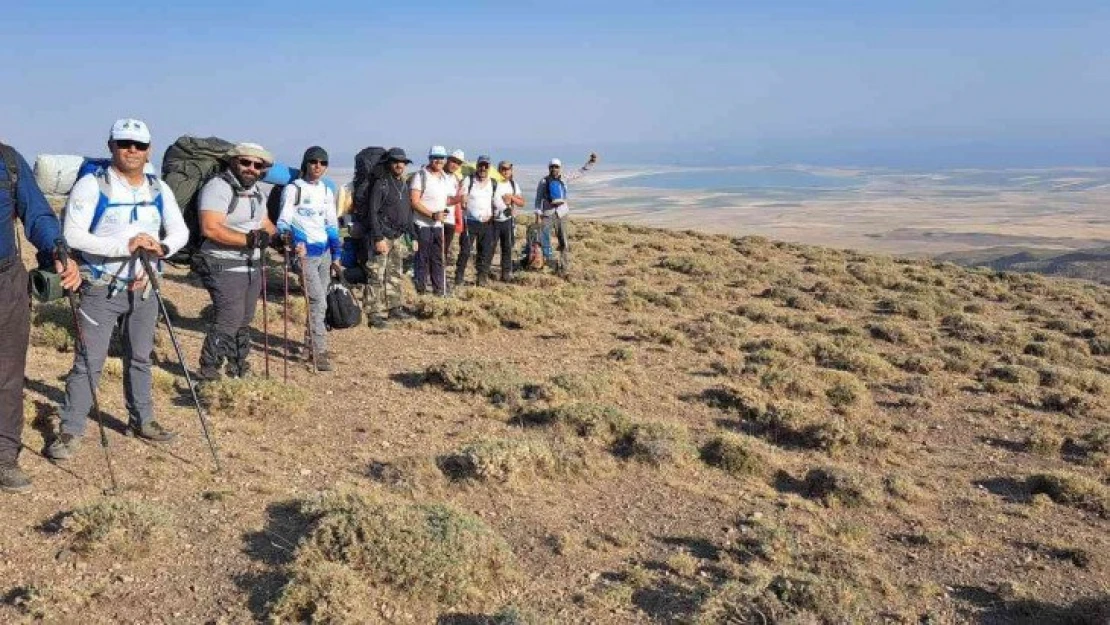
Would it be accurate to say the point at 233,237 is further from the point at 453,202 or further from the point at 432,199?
the point at 453,202

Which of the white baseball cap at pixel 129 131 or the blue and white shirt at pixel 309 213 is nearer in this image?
the white baseball cap at pixel 129 131

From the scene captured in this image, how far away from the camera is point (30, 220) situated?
15.4 ft

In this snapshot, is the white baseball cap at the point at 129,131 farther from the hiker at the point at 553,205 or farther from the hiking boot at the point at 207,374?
the hiker at the point at 553,205

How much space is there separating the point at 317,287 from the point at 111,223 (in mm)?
2966

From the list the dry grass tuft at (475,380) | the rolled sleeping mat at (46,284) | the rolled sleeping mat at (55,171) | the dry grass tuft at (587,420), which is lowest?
the dry grass tuft at (587,420)

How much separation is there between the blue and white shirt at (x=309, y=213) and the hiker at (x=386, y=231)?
181cm

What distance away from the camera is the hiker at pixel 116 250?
16.6ft

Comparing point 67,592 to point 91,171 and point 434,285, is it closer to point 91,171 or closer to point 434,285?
point 91,171

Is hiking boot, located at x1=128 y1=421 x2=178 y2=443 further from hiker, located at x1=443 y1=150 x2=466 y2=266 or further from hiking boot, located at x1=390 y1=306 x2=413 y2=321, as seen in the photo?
hiker, located at x1=443 y1=150 x2=466 y2=266

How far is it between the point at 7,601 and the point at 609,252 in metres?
18.4

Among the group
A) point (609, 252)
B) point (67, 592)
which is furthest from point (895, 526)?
point (609, 252)

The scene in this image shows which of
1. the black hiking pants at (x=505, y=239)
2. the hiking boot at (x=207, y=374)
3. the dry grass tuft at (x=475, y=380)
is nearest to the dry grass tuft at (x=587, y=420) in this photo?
the dry grass tuft at (x=475, y=380)

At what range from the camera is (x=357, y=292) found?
12742mm

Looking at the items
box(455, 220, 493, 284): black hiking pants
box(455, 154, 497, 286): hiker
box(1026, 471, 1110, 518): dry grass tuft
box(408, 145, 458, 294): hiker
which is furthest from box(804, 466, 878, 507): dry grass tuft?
box(455, 220, 493, 284): black hiking pants
